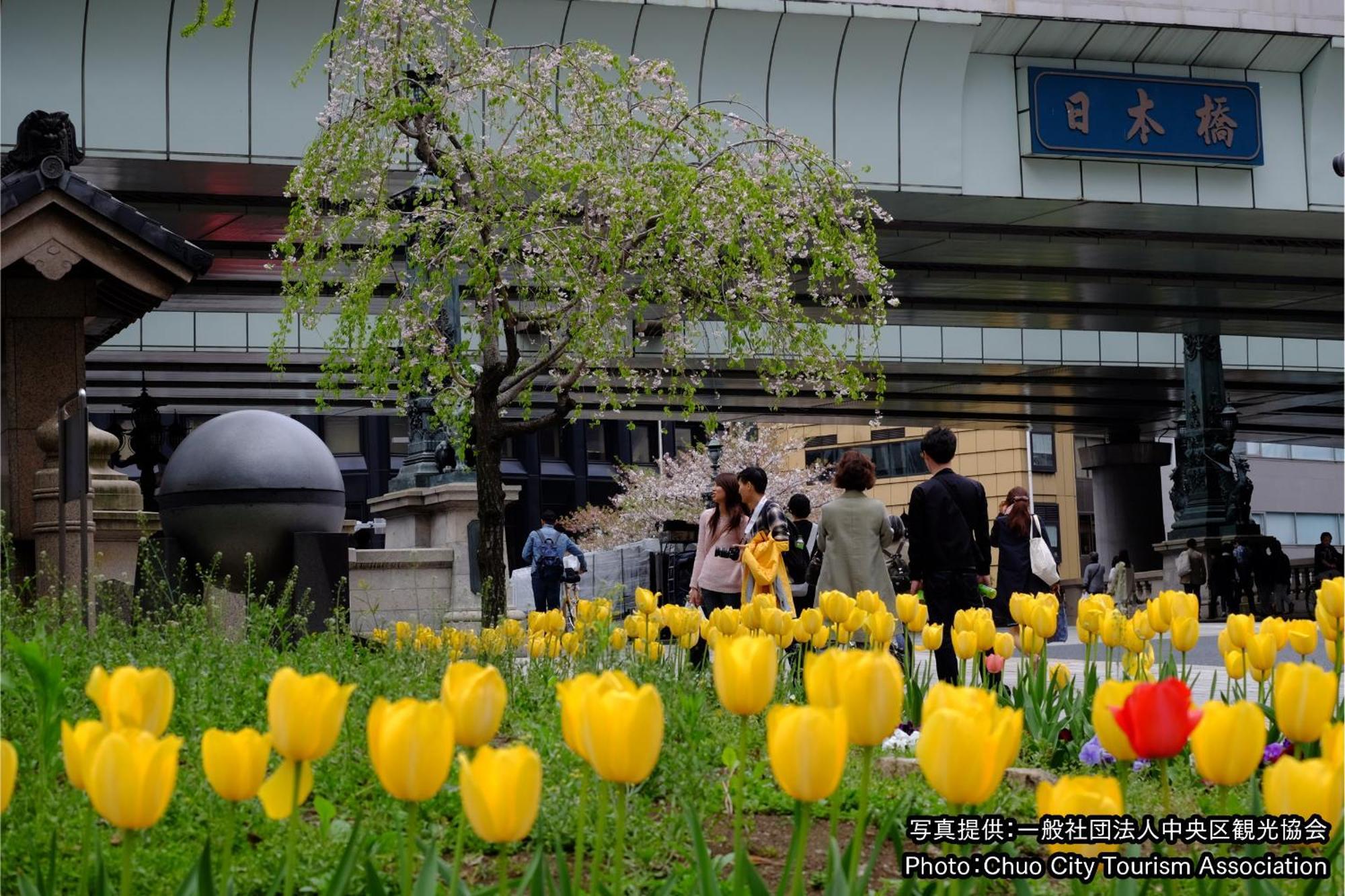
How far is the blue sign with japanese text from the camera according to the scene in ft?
70.4

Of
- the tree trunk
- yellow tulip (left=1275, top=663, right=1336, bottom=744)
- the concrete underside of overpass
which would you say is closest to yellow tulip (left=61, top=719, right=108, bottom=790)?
yellow tulip (left=1275, top=663, right=1336, bottom=744)

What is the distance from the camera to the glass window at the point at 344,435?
69.4 m

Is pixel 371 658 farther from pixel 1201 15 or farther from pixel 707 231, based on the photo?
pixel 1201 15


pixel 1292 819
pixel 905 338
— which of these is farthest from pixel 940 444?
pixel 905 338

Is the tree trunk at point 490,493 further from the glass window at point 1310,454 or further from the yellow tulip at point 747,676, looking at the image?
the glass window at point 1310,454

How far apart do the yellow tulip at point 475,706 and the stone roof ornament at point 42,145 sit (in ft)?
33.0

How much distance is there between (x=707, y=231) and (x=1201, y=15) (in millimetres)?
10901

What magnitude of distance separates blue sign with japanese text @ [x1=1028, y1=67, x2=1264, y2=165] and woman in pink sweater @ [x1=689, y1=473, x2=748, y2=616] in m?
11.6

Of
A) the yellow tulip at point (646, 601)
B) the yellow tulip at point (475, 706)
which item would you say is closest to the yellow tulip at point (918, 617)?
the yellow tulip at point (646, 601)

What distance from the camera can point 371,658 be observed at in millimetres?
6793

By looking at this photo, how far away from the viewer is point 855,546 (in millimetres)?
10078

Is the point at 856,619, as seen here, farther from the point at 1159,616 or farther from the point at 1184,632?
the point at 1184,632

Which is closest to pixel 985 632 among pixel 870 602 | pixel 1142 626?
pixel 870 602

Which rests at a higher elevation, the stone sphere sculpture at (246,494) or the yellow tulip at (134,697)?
the stone sphere sculpture at (246,494)
